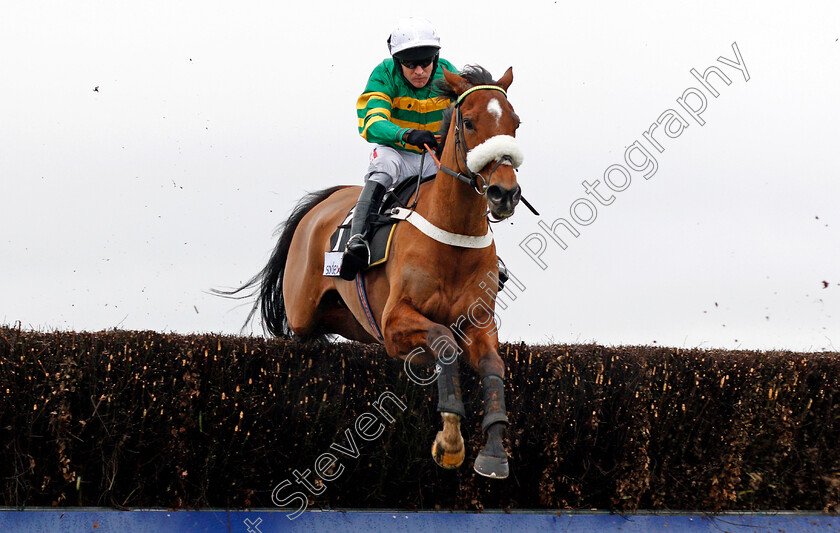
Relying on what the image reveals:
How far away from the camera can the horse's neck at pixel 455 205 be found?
5.11 m

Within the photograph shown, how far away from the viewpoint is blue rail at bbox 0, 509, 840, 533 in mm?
5699

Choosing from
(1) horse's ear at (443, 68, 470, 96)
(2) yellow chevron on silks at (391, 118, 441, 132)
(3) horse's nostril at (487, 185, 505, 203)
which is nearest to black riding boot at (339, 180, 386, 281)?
(2) yellow chevron on silks at (391, 118, 441, 132)

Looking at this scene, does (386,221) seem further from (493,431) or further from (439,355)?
(493,431)

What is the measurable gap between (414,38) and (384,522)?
10.2 feet

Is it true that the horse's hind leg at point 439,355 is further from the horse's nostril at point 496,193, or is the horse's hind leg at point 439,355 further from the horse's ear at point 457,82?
the horse's ear at point 457,82

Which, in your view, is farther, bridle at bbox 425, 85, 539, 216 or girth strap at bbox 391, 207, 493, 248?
girth strap at bbox 391, 207, 493, 248

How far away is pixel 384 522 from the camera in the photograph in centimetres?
598

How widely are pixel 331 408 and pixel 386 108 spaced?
2.03m

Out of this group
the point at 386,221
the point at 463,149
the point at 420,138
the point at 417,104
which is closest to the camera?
the point at 463,149

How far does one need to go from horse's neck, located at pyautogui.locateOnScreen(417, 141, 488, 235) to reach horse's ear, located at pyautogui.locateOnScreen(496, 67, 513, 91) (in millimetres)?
409

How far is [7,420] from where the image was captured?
5.80m

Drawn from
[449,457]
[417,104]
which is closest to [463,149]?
[417,104]

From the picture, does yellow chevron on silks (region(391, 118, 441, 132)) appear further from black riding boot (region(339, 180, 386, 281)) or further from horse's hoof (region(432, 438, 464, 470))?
horse's hoof (region(432, 438, 464, 470))

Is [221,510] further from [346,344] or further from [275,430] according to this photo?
[346,344]
